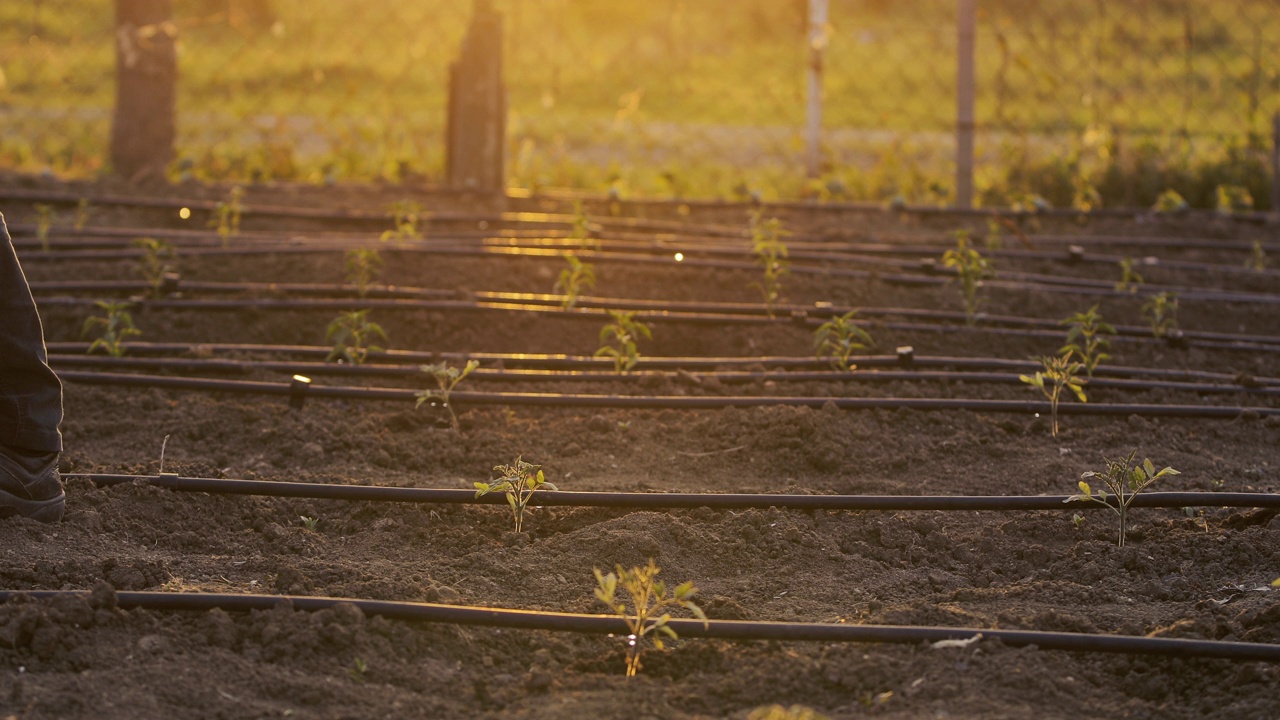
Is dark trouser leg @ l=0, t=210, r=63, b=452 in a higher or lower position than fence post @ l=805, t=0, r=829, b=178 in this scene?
lower

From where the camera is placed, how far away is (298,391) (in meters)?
4.05

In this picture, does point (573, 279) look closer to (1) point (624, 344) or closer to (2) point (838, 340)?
(1) point (624, 344)

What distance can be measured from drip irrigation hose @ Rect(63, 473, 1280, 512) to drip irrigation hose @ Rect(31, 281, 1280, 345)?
174 cm

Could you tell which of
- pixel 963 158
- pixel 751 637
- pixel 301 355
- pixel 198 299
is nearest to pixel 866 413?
pixel 751 637

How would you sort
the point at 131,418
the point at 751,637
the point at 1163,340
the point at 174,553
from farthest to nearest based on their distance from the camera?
1. the point at 1163,340
2. the point at 131,418
3. the point at 174,553
4. the point at 751,637

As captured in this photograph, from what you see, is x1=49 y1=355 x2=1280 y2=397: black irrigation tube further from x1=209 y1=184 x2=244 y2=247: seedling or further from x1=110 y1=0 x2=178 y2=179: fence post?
x1=110 y1=0 x2=178 y2=179: fence post

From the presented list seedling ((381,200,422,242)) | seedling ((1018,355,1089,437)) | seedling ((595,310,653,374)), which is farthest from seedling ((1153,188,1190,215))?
seedling ((381,200,422,242))

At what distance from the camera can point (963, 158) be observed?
23.5ft

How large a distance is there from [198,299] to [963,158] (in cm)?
417

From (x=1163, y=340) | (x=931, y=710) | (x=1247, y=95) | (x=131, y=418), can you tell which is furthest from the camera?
(x=1247, y=95)

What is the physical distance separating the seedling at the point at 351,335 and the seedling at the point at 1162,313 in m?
2.86

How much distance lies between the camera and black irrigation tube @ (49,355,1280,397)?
430 cm

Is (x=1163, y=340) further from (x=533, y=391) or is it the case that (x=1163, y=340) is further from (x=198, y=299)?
(x=198, y=299)

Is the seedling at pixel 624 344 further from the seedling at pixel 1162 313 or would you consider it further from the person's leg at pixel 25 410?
the seedling at pixel 1162 313
